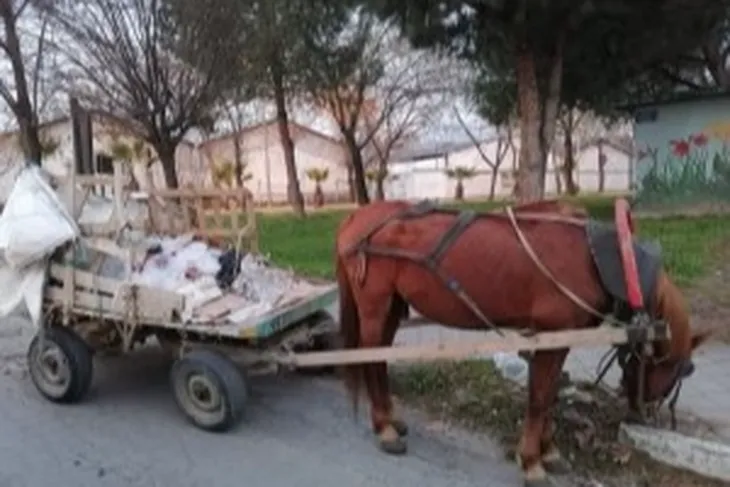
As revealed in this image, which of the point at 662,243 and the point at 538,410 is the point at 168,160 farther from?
the point at 538,410

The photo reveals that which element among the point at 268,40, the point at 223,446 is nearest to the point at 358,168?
the point at 268,40

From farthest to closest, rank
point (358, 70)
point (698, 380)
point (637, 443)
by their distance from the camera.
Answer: point (358, 70) → point (698, 380) → point (637, 443)

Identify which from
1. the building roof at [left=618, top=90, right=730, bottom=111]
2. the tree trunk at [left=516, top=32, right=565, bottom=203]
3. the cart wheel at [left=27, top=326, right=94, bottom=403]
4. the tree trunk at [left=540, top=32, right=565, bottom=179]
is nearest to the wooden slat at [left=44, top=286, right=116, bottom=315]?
the cart wheel at [left=27, top=326, right=94, bottom=403]

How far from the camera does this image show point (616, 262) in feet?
13.1

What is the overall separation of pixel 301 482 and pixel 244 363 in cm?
96

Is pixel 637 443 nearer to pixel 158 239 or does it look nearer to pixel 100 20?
pixel 158 239

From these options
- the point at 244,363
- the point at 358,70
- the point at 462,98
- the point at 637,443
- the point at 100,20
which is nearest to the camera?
the point at 637,443

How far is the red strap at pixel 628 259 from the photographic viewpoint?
386cm

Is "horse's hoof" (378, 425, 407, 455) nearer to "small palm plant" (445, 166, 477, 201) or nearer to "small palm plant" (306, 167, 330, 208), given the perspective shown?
"small palm plant" (306, 167, 330, 208)

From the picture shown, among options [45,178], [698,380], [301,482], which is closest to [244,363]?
[301,482]

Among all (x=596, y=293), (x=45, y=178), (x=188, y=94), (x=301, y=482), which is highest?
(x=188, y=94)

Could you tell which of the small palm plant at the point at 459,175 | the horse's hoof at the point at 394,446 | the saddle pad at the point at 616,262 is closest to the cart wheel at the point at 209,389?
the horse's hoof at the point at 394,446

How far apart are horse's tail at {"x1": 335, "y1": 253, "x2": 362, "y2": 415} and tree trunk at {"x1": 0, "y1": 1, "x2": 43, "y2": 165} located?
11669 mm

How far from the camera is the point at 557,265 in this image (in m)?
4.09
